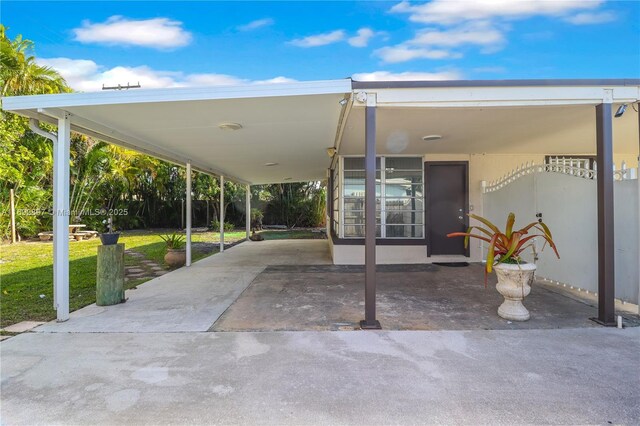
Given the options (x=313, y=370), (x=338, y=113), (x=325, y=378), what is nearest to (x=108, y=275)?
(x=313, y=370)

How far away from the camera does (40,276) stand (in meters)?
6.41

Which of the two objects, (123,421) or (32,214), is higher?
(32,214)

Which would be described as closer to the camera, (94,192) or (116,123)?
(116,123)

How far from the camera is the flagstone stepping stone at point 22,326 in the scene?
143 inches

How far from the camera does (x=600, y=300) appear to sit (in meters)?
3.74

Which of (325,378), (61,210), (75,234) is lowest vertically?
(325,378)

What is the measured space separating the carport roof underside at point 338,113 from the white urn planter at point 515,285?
6.15 ft

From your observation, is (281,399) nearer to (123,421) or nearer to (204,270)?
(123,421)

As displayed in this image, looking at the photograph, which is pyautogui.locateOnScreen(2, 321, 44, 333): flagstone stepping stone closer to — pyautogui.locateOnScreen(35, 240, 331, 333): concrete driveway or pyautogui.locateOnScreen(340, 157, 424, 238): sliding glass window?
pyautogui.locateOnScreen(35, 240, 331, 333): concrete driveway

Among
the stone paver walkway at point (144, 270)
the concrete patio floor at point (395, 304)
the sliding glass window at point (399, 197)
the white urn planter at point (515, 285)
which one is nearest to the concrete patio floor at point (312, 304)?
the concrete patio floor at point (395, 304)

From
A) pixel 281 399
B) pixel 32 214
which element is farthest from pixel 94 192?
pixel 281 399

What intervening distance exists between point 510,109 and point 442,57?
3.91 meters

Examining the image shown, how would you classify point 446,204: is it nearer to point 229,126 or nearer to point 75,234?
point 229,126

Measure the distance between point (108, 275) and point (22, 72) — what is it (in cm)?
1128
